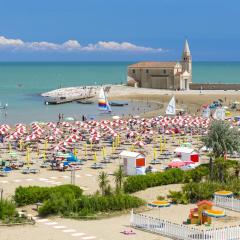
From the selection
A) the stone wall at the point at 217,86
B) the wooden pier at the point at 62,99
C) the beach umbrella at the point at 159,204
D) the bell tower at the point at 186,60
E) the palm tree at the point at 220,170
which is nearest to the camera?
the beach umbrella at the point at 159,204

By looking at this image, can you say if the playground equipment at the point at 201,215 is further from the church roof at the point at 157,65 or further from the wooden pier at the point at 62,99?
the church roof at the point at 157,65

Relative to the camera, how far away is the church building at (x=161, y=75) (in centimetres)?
11100

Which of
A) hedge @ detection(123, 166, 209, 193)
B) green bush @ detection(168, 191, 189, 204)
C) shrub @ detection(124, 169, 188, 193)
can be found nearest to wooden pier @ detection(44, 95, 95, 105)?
hedge @ detection(123, 166, 209, 193)

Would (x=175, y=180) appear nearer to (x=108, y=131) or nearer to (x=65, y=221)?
(x=65, y=221)

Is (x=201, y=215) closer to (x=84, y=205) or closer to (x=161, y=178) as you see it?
(x=84, y=205)

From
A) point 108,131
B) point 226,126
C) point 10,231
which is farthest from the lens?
point 108,131

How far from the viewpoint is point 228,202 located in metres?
23.1

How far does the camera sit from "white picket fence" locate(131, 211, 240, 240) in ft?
59.7

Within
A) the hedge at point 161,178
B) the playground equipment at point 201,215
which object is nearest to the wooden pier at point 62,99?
the hedge at point 161,178

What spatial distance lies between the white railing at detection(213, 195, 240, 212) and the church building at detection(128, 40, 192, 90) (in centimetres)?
8729

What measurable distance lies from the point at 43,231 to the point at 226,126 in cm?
1352

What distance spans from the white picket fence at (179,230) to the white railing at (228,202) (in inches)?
160

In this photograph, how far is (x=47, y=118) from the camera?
7194 cm

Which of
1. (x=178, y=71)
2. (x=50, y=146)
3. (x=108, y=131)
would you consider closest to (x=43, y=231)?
(x=50, y=146)
